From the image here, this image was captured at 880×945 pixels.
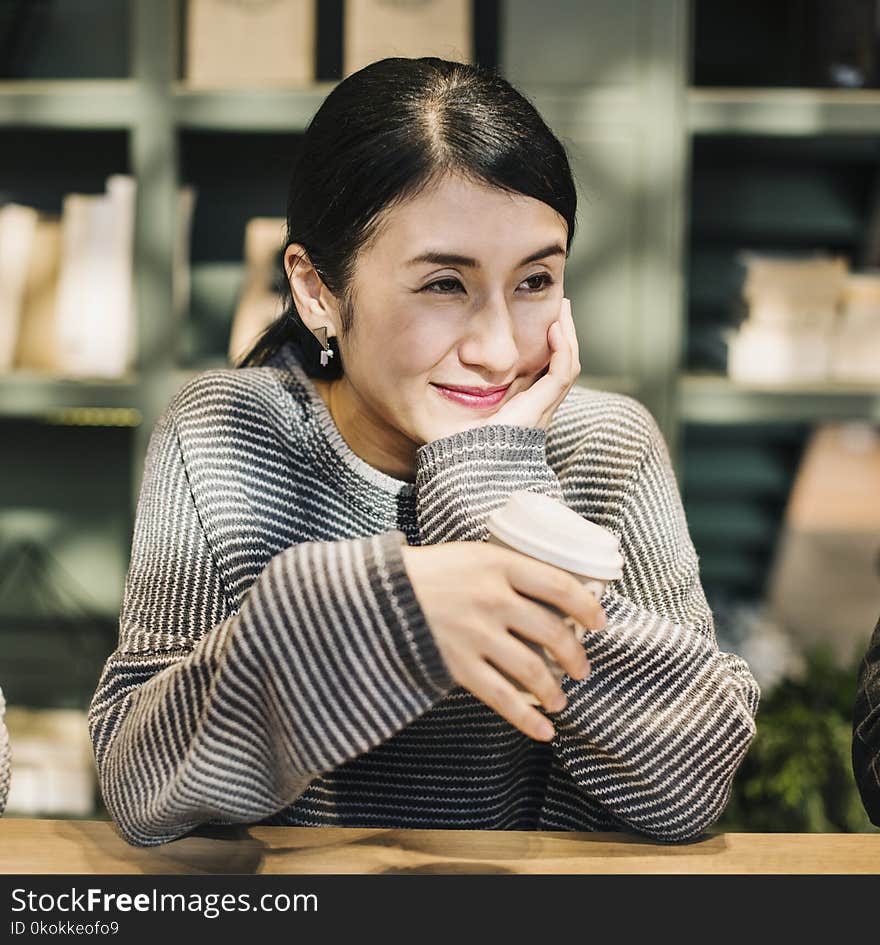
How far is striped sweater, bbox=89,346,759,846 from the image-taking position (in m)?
0.76

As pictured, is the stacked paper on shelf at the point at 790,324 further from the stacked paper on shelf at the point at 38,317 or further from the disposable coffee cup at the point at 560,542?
the disposable coffee cup at the point at 560,542

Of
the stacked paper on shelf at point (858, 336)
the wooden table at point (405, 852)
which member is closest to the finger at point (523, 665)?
the wooden table at point (405, 852)

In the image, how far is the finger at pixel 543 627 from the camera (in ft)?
2.37

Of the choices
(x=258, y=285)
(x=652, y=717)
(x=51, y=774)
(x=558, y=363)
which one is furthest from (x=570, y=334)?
(x=51, y=774)

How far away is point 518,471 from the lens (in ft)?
3.12

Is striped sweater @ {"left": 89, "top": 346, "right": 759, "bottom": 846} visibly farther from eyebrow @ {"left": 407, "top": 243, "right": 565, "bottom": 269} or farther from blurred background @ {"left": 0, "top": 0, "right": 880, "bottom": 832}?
blurred background @ {"left": 0, "top": 0, "right": 880, "bottom": 832}

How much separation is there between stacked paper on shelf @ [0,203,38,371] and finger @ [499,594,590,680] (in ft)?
5.36

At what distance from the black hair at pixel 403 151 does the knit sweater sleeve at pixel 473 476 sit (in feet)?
0.60

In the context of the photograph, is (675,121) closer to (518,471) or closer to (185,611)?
(518,471)

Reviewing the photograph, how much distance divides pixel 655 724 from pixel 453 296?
390mm

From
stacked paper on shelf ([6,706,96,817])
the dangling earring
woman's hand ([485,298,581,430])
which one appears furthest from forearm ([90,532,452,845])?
stacked paper on shelf ([6,706,96,817])

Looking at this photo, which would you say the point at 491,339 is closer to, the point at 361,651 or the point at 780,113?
the point at 361,651

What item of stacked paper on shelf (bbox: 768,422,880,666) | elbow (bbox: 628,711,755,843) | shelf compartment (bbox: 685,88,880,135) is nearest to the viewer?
elbow (bbox: 628,711,755,843)

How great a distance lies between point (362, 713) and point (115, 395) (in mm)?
1419
